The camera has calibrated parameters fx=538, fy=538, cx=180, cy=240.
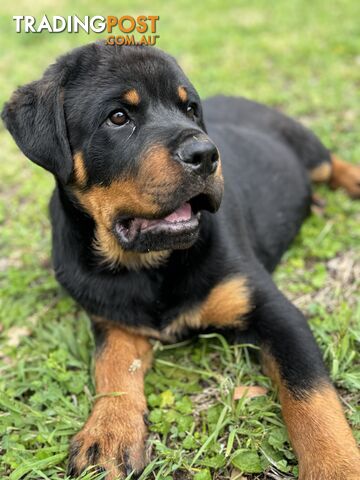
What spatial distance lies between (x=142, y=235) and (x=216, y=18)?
6908mm

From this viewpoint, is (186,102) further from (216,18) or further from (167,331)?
(216,18)

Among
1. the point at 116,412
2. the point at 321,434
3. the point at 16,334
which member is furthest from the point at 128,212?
the point at 16,334

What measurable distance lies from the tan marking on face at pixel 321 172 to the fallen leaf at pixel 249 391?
7.10ft

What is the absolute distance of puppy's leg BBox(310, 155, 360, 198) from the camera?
163 inches

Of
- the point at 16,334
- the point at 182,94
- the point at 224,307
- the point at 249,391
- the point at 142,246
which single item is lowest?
the point at 16,334

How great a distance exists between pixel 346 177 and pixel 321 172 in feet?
0.64

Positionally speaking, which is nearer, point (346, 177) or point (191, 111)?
point (191, 111)

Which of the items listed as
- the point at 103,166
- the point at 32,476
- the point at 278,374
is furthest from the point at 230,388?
the point at 103,166

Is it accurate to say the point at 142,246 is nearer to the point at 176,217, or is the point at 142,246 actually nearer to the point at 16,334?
the point at 176,217

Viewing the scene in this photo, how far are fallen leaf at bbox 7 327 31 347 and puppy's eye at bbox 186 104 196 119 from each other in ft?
5.31

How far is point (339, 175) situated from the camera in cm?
425

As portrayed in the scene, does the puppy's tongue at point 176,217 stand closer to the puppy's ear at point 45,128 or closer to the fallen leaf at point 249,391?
the puppy's ear at point 45,128

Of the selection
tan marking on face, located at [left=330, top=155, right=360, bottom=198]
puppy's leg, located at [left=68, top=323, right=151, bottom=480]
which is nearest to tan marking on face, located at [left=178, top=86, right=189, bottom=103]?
puppy's leg, located at [left=68, top=323, right=151, bottom=480]

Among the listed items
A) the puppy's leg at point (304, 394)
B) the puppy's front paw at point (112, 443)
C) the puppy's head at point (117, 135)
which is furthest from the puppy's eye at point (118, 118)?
the puppy's front paw at point (112, 443)
